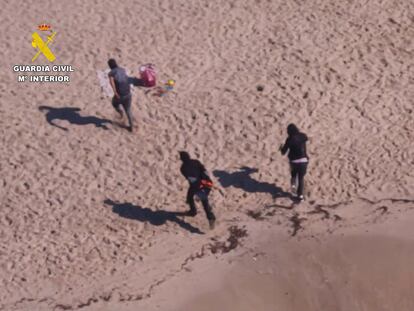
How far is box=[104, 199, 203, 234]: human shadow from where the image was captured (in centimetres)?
1188

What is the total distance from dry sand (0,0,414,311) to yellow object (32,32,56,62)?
170mm

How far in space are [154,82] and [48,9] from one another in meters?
3.99

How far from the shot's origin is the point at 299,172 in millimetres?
11523

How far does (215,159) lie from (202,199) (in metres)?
1.80

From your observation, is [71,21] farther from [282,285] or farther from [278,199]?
[282,285]

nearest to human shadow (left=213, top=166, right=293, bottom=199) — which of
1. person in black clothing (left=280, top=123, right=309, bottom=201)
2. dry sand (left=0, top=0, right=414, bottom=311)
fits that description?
dry sand (left=0, top=0, right=414, bottom=311)

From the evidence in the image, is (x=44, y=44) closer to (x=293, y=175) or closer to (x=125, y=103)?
(x=125, y=103)

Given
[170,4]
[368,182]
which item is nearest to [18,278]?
[368,182]

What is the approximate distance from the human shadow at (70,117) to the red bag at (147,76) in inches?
49.3

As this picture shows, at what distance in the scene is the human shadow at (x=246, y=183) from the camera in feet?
40.3

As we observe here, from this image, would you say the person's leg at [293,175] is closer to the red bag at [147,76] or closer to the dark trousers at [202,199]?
the dark trousers at [202,199]

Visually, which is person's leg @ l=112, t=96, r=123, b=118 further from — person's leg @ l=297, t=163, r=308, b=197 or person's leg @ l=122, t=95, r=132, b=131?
person's leg @ l=297, t=163, r=308, b=197

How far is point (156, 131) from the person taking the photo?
13242 millimetres

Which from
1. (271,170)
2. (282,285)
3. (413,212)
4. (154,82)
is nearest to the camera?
(282,285)
